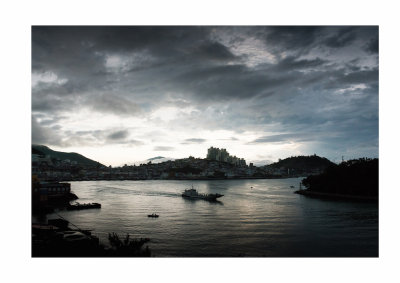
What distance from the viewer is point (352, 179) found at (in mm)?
49031

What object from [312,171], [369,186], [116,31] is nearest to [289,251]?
[116,31]

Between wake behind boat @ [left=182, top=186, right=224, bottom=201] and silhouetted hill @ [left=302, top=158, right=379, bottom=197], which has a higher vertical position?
silhouetted hill @ [left=302, top=158, right=379, bottom=197]

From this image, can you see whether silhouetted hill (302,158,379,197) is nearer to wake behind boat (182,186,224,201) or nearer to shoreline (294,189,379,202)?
shoreline (294,189,379,202)

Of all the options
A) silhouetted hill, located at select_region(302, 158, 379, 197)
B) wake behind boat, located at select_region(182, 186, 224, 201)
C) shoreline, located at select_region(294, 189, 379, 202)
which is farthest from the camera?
wake behind boat, located at select_region(182, 186, 224, 201)

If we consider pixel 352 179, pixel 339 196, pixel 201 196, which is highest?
pixel 352 179

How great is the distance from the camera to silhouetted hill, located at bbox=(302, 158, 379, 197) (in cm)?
4583

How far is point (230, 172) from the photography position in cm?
17562

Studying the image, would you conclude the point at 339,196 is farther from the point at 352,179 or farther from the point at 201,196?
the point at 201,196

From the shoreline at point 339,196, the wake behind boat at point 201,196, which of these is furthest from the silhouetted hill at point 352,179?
the wake behind boat at point 201,196

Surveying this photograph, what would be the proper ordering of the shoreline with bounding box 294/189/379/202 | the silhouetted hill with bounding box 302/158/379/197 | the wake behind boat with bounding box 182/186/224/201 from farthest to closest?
1. the wake behind boat with bounding box 182/186/224/201
2. the silhouetted hill with bounding box 302/158/379/197
3. the shoreline with bounding box 294/189/379/202

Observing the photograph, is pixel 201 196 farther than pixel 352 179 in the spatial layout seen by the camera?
Yes

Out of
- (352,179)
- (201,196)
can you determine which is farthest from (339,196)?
(201,196)

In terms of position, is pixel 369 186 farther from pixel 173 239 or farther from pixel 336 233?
pixel 173 239

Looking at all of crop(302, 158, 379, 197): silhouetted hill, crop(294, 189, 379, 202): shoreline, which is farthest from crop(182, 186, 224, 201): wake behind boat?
crop(302, 158, 379, 197): silhouetted hill
